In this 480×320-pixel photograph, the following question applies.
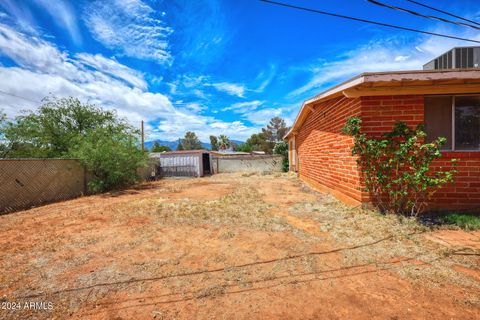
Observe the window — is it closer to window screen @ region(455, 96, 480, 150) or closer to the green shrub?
window screen @ region(455, 96, 480, 150)

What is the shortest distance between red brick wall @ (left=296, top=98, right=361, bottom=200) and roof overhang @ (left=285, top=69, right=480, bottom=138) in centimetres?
44

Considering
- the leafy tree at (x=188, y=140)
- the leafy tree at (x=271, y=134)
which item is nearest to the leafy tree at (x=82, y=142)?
the leafy tree at (x=271, y=134)

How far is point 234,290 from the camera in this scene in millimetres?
2455

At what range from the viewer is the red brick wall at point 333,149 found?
5.43 meters

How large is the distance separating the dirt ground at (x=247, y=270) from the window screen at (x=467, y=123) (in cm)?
206

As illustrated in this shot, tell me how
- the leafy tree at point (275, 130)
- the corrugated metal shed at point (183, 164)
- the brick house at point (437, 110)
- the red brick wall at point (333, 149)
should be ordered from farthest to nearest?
1. the leafy tree at point (275, 130)
2. the corrugated metal shed at point (183, 164)
3. the red brick wall at point (333, 149)
4. the brick house at point (437, 110)

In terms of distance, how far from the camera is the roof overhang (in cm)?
425

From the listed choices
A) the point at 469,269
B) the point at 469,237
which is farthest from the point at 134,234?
the point at 469,237

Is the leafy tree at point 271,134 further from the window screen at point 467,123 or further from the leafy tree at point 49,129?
the window screen at point 467,123

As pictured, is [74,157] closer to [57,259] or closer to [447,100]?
[57,259]

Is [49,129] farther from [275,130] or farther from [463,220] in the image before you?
[275,130]

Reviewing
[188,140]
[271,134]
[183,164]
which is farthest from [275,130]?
[183,164]

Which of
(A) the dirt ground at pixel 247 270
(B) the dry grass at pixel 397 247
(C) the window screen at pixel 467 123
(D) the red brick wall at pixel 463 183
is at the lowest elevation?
(A) the dirt ground at pixel 247 270

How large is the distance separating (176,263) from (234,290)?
1040mm
